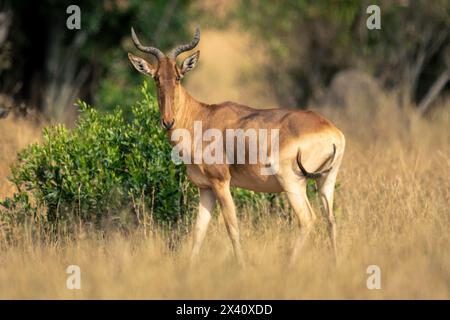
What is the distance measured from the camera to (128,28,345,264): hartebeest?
829 cm

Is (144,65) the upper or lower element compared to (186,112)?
upper

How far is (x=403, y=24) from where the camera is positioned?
20172mm

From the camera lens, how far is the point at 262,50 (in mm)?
23094

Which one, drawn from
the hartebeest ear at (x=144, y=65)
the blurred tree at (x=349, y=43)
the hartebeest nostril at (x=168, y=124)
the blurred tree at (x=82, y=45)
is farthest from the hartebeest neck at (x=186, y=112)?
the blurred tree at (x=349, y=43)

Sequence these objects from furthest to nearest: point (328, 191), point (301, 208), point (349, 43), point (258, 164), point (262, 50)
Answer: point (262, 50)
point (349, 43)
point (328, 191)
point (258, 164)
point (301, 208)

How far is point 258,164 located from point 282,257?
0.92 metres

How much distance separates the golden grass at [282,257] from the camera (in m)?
Answer: 7.25

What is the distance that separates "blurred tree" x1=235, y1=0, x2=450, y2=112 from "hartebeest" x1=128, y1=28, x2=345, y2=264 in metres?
11.0

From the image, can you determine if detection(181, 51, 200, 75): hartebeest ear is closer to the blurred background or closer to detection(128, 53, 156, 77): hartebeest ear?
detection(128, 53, 156, 77): hartebeest ear

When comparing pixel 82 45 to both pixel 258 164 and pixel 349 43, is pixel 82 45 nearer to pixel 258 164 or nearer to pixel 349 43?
pixel 349 43

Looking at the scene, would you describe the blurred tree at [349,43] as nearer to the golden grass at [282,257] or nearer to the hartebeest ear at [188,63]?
the golden grass at [282,257]

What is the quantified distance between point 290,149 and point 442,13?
1254 centimetres

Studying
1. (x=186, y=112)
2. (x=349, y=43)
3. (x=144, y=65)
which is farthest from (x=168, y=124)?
(x=349, y=43)

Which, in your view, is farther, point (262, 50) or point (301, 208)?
point (262, 50)
